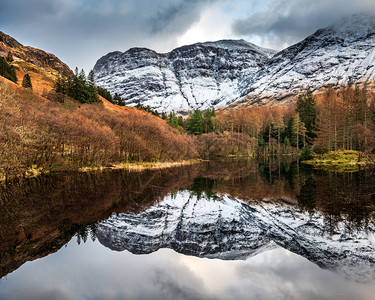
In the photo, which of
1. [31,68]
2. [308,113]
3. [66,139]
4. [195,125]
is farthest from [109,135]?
[31,68]

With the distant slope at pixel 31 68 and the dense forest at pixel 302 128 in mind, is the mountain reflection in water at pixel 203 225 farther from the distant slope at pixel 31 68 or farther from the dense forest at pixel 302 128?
the distant slope at pixel 31 68

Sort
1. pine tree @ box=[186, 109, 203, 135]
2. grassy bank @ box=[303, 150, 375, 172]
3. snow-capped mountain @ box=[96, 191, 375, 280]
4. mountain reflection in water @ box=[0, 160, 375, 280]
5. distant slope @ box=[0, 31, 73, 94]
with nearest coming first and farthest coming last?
snow-capped mountain @ box=[96, 191, 375, 280]
mountain reflection in water @ box=[0, 160, 375, 280]
grassy bank @ box=[303, 150, 375, 172]
distant slope @ box=[0, 31, 73, 94]
pine tree @ box=[186, 109, 203, 135]

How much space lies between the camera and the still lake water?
19.6 feet

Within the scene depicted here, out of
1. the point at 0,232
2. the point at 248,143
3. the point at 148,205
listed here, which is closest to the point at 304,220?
the point at 148,205

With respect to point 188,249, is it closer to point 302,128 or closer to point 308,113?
point 302,128

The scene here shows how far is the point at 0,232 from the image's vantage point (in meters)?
9.54

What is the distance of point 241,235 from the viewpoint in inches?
392

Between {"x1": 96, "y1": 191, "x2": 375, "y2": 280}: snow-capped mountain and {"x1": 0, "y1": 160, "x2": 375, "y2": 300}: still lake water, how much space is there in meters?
0.04

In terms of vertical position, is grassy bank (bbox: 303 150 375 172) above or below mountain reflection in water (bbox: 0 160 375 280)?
above

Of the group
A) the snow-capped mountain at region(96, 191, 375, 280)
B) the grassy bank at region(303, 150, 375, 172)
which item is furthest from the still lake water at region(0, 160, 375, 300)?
the grassy bank at region(303, 150, 375, 172)

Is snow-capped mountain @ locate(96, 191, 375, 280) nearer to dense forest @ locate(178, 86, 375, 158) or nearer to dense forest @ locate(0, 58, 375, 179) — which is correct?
dense forest @ locate(0, 58, 375, 179)

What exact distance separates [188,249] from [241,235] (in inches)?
103

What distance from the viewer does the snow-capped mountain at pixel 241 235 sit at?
25.7 feet

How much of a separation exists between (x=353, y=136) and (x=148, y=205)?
58920 millimetres
